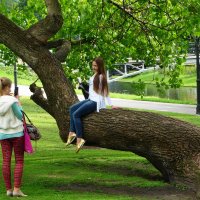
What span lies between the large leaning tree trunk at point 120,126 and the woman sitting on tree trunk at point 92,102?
0.19 meters

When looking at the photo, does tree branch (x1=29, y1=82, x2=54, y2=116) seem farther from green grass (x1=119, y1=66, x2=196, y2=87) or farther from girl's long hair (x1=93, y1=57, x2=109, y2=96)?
green grass (x1=119, y1=66, x2=196, y2=87)

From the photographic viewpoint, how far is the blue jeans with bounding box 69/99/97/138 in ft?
28.0

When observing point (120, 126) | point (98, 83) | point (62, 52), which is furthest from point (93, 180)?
point (62, 52)

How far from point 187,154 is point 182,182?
529 mm

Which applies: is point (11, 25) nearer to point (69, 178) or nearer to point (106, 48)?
point (69, 178)

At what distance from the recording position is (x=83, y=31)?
14.1 m

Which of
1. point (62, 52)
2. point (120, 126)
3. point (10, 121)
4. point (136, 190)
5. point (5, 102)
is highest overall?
point (62, 52)

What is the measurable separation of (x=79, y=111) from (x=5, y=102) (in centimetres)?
126

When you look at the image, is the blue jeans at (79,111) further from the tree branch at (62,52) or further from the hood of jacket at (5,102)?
the tree branch at (62,52)

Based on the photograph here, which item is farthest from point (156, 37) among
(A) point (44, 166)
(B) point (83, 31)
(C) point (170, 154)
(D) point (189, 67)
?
(D) point (189, 67)

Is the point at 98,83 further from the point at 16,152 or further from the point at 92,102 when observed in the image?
the point at 16,152

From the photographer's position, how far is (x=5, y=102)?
25.8 feet

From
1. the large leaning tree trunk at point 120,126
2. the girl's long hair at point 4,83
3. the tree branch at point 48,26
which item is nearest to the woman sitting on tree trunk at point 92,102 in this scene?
the large leaning tree trunk at point 120,126

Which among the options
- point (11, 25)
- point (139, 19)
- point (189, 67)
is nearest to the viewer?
point (11, 25)
